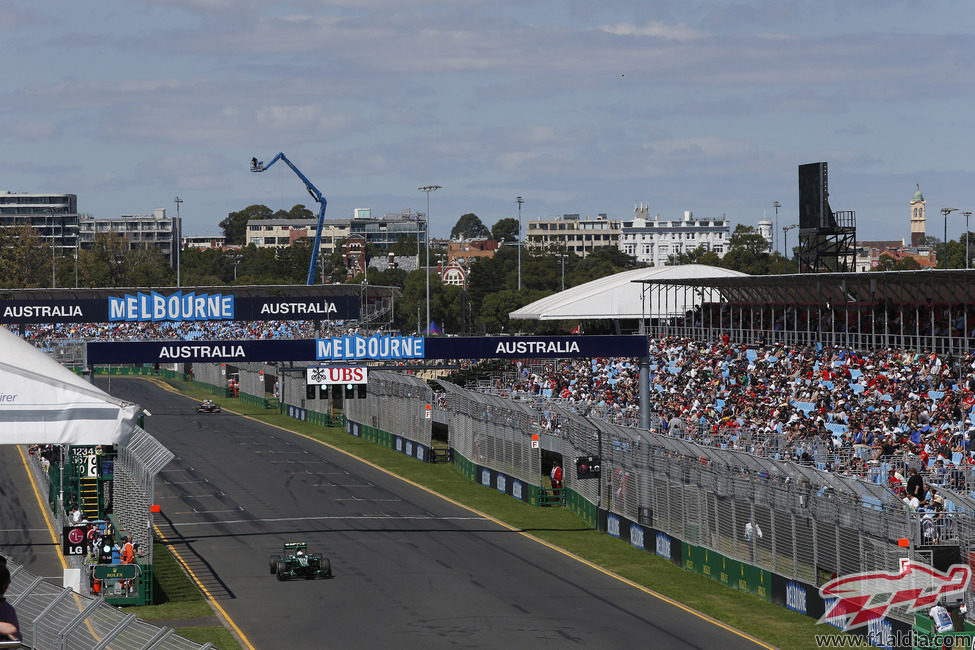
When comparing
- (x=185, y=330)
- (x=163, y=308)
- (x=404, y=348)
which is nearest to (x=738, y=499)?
(x=404, y=348)

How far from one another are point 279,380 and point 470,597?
59.6 m

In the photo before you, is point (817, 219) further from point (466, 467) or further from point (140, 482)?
point (140, 482)

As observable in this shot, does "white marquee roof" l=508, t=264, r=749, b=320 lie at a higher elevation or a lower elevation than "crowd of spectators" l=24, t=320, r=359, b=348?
higher

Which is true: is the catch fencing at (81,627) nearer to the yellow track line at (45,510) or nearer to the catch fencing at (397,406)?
the yellow track line at (45,510)

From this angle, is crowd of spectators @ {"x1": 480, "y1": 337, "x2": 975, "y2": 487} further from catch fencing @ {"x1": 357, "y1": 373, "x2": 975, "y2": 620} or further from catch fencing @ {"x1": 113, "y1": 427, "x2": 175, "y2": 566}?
catch fencing @ {"x1": 113, "y1": 427, "x2": 175, "y2": 566}

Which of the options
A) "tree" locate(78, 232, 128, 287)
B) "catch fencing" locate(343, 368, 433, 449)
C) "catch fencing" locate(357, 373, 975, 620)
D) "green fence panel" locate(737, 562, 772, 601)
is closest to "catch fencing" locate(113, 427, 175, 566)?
"catch fencing" locate(357, 373, 975, 620)

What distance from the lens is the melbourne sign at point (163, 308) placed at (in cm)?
8900

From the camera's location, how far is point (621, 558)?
35.1 meters

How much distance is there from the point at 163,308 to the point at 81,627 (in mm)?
78677

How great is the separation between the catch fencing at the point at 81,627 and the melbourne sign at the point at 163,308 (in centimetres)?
7642

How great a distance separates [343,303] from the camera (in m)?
101

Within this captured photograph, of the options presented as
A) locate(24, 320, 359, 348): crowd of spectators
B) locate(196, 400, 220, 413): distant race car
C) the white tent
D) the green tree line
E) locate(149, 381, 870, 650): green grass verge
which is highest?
the green tree line

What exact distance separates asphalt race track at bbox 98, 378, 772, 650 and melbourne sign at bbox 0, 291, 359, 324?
35.6 metres

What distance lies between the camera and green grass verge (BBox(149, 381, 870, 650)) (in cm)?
2625
